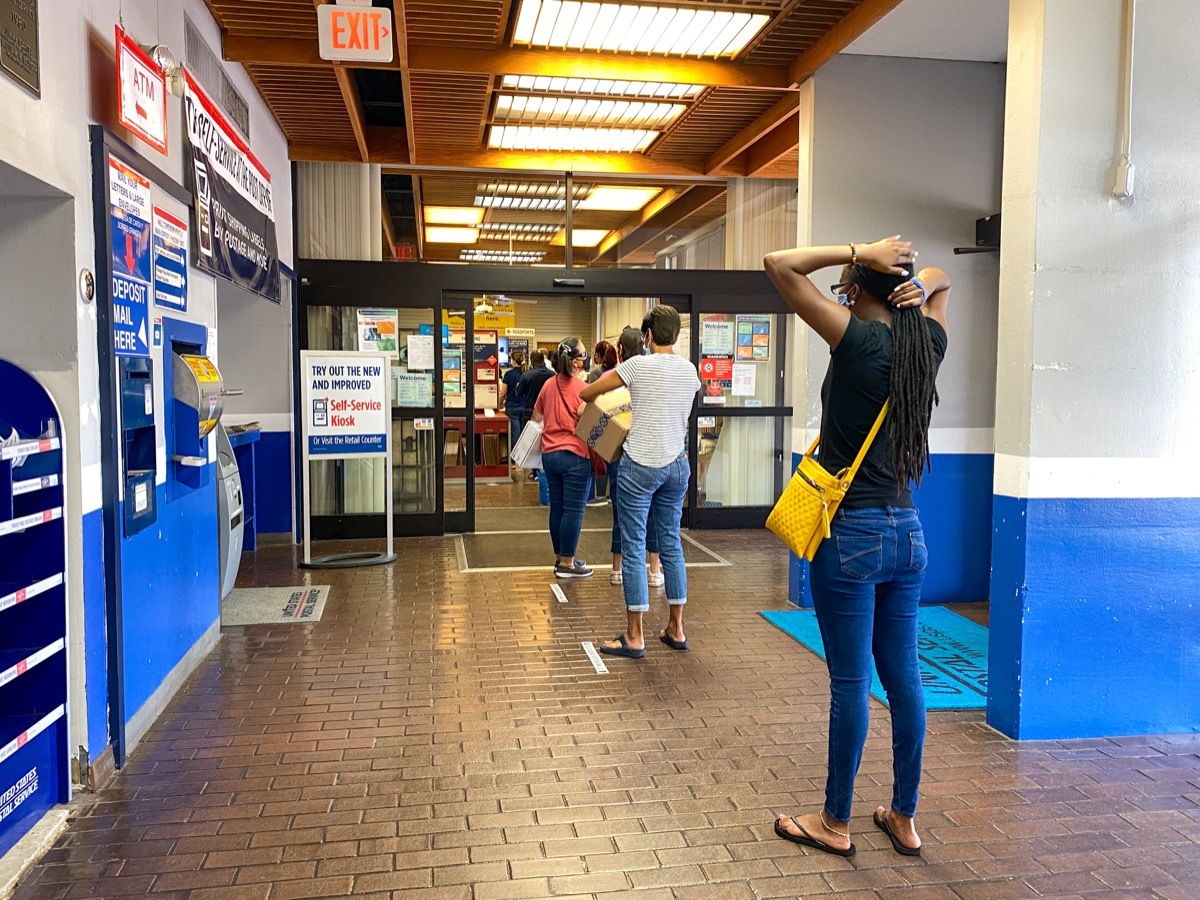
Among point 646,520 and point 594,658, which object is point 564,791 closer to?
point 594,658

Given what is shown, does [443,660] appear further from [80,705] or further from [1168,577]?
[1168,577]

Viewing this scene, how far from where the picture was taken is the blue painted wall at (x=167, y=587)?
3.48 metres

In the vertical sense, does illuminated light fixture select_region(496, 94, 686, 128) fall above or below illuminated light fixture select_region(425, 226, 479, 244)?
above

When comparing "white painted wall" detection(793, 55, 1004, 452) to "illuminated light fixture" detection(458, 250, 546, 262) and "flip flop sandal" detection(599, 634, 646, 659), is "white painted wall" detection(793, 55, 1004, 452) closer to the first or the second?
"flip flop sandal" detection(599, 634, 646, 659)

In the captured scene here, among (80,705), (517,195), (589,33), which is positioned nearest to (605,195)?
(517,195)

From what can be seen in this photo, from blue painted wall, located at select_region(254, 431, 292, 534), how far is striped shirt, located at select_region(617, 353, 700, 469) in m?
4.50

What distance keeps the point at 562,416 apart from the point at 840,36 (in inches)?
117

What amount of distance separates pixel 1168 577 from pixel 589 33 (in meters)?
4.38

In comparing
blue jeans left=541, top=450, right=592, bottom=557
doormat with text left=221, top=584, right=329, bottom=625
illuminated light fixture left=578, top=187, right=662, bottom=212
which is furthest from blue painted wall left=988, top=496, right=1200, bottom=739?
illuminated light fixture left=578, top=187, right=662, bottom=212

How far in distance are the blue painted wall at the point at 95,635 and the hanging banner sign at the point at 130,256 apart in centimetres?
69

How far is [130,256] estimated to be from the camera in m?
3.46

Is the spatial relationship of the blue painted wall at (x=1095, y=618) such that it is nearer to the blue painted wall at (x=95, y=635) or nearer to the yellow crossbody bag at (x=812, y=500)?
the yellow crossbody bag at (x=812, y=500)

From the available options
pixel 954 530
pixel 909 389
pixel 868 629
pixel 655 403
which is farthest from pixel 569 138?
pixel 868 629

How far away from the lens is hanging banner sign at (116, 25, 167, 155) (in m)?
3.31
